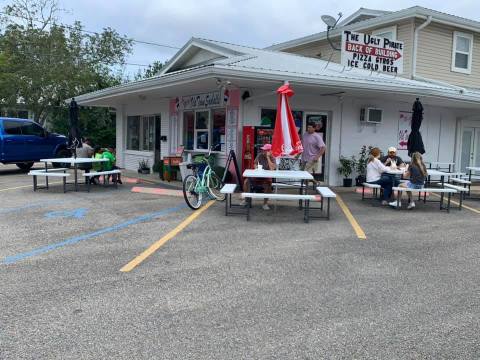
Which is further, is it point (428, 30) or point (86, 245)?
point (428, 30)

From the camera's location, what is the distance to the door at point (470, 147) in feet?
53.1

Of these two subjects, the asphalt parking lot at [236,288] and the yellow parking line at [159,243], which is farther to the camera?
the yellow parking line at [159,243]

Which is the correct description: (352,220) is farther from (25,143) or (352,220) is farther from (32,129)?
(32,129)

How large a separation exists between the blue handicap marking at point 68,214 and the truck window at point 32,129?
359 inches

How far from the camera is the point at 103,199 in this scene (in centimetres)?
994

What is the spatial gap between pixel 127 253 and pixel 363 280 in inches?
114

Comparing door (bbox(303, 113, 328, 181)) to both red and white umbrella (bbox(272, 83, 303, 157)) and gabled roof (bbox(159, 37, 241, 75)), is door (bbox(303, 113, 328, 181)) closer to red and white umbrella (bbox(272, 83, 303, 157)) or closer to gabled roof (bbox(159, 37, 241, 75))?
gabled roof (bbox(159, 37, 241, 75))

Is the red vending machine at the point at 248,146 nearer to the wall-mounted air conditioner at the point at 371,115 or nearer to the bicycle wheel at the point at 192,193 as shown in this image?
the bicycle wheel at the point at 192,193

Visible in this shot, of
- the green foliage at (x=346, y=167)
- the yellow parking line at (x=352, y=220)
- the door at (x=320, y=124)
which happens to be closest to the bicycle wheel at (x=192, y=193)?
the yellow parking line at (x=352, y=220)

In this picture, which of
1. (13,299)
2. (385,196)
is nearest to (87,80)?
(385,196)

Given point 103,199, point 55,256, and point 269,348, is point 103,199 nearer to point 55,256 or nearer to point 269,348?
point 55,256

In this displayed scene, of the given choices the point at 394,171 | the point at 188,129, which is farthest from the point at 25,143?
the point at 394,171

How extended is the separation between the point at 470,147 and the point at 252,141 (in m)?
9.52

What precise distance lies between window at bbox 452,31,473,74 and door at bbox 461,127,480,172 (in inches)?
116
